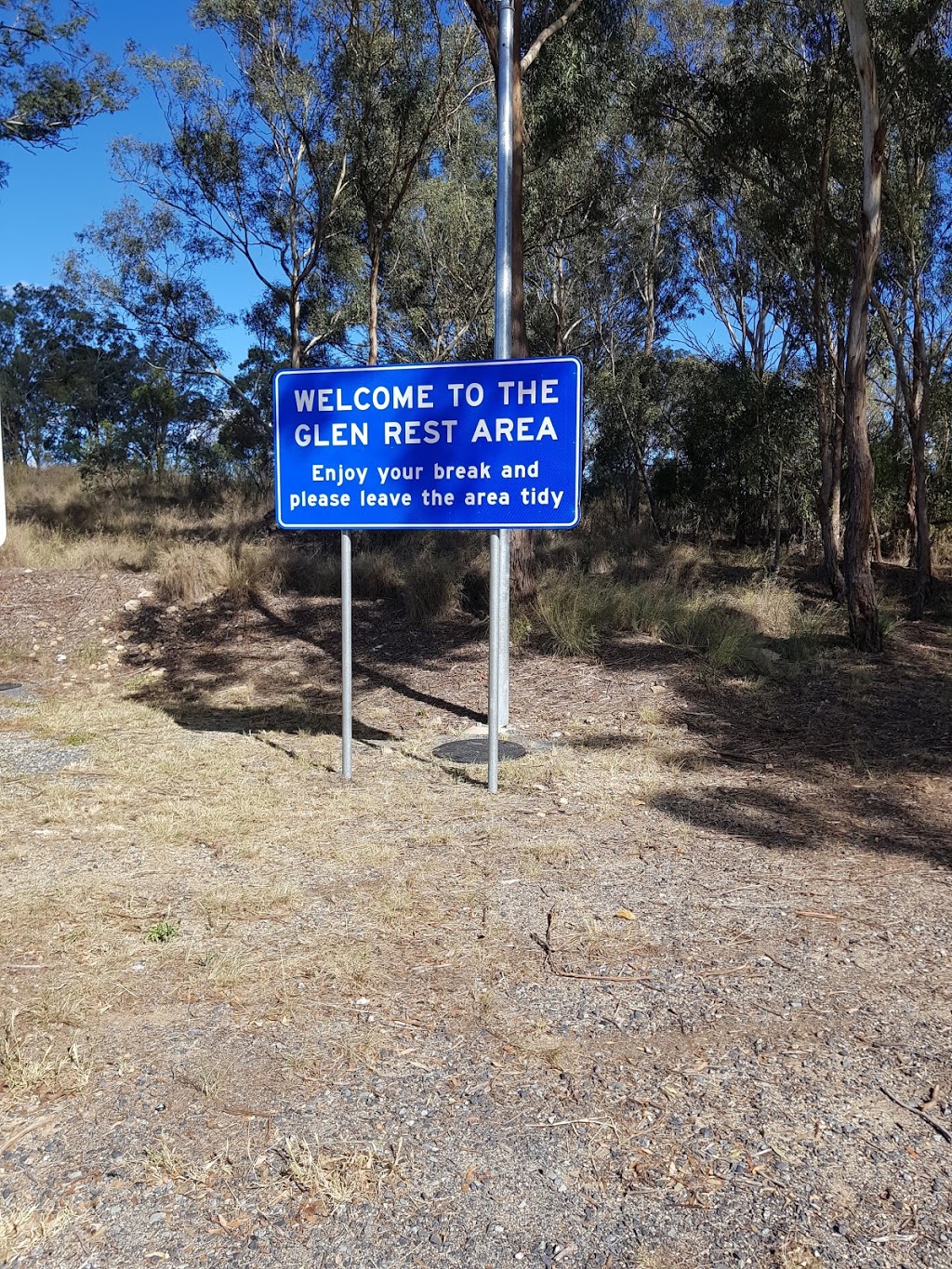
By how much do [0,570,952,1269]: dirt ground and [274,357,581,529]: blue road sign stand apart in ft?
5.78

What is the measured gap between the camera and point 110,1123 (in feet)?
9.00

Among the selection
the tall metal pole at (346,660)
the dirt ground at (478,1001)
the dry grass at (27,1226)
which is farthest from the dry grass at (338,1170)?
the tall metal pole at (346,660)

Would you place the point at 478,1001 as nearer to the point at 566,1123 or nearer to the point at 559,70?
the point at 566,1123

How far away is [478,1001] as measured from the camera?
349cm

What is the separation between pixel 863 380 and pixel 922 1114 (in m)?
9.57

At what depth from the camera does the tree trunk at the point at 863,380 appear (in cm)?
1060

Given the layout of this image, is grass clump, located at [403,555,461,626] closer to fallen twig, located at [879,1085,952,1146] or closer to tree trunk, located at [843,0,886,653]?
tree trunk, located at [843,0,886,653]

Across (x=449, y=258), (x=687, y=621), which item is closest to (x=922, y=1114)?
(x=687, y=621)

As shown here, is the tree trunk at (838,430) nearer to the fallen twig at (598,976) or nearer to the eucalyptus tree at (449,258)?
the eucalyptus tree at (449,258)

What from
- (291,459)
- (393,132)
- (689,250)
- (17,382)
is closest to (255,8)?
(393,132)

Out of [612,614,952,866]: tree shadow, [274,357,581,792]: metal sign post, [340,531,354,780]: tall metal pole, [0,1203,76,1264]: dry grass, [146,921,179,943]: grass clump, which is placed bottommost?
[0,1203,76,1264]: dry grass

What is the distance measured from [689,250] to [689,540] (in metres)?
8.57

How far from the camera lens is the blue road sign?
239 inches

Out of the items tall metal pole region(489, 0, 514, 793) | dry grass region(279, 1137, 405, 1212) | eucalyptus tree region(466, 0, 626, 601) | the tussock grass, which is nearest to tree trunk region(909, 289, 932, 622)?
the tussock grass
